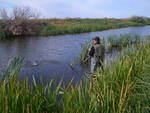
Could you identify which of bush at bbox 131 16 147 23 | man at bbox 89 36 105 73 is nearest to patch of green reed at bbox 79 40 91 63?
man at bbox 89 36 105 73

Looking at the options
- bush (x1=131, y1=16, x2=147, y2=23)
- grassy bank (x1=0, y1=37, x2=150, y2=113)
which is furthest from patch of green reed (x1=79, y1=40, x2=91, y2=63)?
bush (x1=131, y1=16, x2=147, y2=23)

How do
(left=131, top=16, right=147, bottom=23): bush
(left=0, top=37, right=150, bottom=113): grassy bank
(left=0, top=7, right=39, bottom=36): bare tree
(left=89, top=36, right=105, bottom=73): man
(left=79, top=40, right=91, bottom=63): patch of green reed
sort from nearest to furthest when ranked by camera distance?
(left=0, top=37, right=150, bottom=113): grassy bank < (left=89, top=36, right=105, bottom=73): man < (left=79, top=40, right=91, bottom=63): patch of green reed < (left=0, top=7, right=39, bottom=36): bare tree < (left=131, top=16, right=147, bottom=23): bush

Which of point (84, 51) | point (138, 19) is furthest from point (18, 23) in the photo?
point (138, 19)

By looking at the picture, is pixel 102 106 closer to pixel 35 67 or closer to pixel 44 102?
pixel 44 102

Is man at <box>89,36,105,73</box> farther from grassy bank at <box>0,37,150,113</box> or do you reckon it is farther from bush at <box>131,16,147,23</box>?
bush at <box>131,16,147,23</box>

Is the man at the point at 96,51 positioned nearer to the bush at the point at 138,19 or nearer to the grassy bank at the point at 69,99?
the grassy bank at the point at 69,99

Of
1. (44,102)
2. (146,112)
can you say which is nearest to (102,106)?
(146,112)

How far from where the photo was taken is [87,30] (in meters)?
26.3

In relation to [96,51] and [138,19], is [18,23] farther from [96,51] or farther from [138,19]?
[138,19]

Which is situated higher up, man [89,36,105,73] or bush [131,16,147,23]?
bush [131,16,147,23]

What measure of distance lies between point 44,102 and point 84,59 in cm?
679

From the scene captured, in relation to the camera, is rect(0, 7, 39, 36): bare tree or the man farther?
rect(0, 7, 39, 36): bare tree

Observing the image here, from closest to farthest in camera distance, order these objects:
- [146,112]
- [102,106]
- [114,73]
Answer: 1. [102,106]
2. [146,112]
3. [114,73]

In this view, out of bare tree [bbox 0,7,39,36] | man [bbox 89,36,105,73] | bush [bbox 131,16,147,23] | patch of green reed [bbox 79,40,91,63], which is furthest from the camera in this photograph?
bush [bbox 131,16,147,23]
